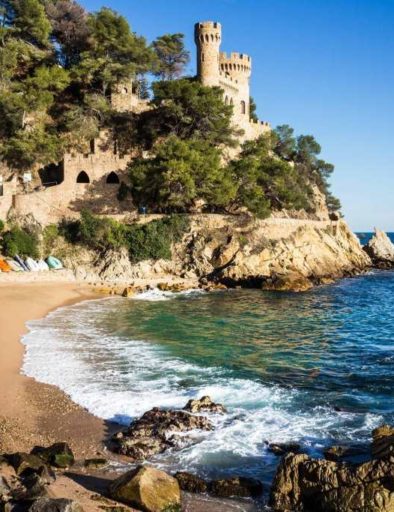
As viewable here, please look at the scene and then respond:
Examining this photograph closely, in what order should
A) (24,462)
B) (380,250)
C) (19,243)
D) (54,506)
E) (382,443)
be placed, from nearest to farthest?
1. (54,506)
2. (24,462)
3. (382,443)
4. (19,243)
5. (380,250)

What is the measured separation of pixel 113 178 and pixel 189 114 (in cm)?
924

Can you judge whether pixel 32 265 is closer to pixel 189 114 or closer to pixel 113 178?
pixel 113 178

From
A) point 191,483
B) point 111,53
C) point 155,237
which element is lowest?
point 191,483

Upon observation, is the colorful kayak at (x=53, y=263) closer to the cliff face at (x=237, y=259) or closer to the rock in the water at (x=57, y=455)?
the cliff face at (x=237, y=259)

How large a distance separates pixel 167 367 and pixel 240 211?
28716 millimetres

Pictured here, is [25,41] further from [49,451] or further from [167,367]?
[49,451]

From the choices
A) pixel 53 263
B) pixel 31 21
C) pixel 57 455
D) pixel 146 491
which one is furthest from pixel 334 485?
pixel 31 21

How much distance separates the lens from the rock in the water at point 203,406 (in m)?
12.8

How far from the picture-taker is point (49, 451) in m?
10.3

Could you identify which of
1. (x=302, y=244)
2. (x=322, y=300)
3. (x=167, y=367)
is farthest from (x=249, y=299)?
(x=167, y=367)

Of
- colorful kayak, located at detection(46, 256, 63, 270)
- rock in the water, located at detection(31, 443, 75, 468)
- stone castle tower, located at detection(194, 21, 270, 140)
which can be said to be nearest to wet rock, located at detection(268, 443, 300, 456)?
rock in the water, located at detection(31, 443, 75, 468)

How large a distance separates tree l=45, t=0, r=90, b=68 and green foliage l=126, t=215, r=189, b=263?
2262 centimetres

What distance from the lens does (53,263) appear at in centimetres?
3581

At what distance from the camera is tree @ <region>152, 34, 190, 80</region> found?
54656mm
